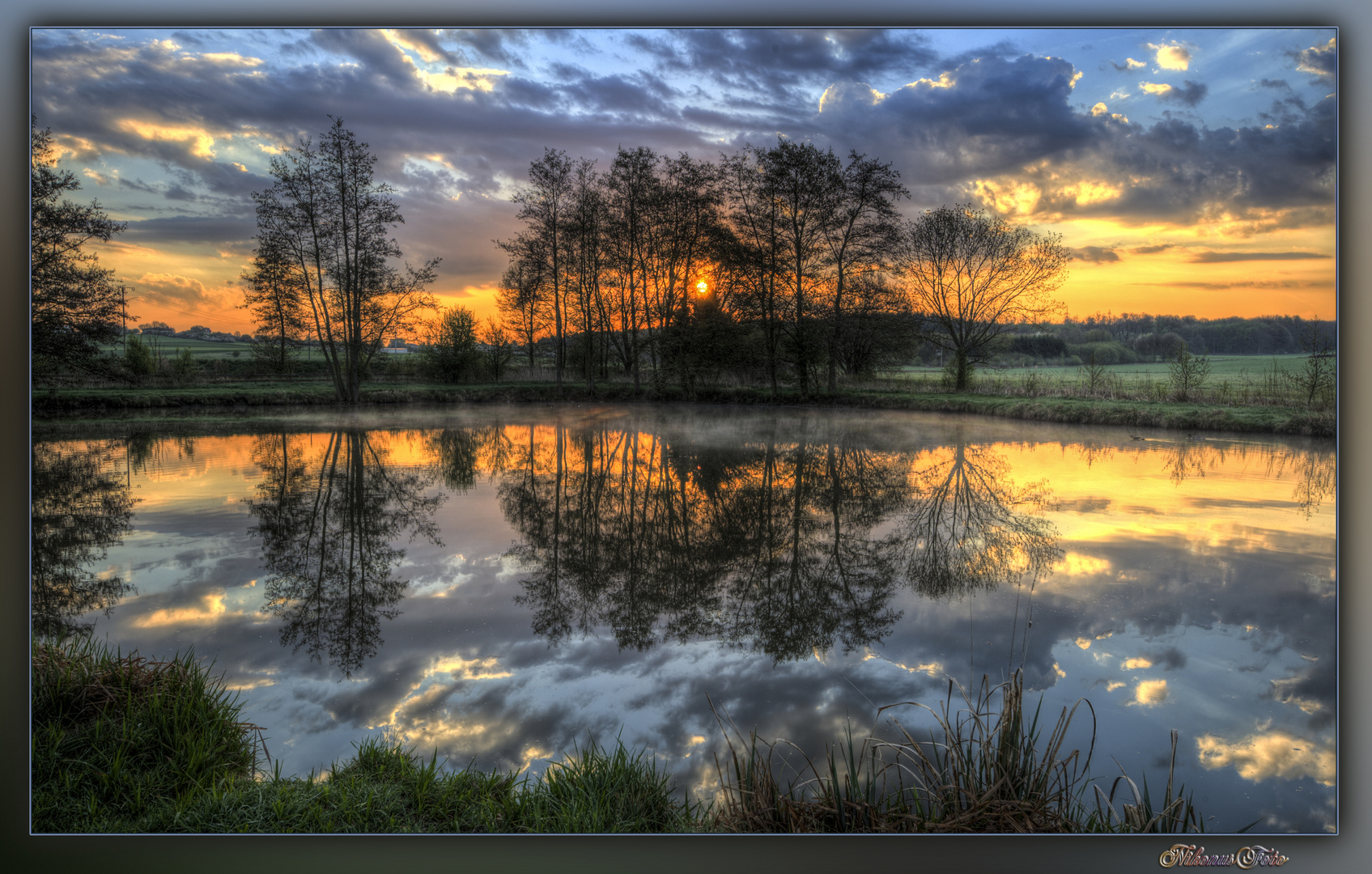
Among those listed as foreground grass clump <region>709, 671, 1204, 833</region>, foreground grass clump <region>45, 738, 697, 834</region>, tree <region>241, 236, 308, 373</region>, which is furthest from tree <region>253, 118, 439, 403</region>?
foreground grass clump <region>709, 671, 1204, 833</region>

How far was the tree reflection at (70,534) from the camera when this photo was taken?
116 inches

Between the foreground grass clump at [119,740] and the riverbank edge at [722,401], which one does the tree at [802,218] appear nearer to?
the riverbank edge at [722,401]

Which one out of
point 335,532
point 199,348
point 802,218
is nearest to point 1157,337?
point 802,218

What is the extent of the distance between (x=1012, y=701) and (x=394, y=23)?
4.49m

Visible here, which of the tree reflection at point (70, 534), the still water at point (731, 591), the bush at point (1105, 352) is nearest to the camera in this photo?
the still water at point (731, 591)

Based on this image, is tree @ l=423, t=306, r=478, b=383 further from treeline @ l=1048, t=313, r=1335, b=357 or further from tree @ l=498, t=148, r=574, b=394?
treeline @ l=1048, t=313, r=1335, b=357

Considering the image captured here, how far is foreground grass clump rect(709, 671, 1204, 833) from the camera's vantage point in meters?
2.36

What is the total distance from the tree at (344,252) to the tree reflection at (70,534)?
73.0 inches

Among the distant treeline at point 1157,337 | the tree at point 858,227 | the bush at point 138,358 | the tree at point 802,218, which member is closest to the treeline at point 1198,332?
the distant treeline at point 1157,337

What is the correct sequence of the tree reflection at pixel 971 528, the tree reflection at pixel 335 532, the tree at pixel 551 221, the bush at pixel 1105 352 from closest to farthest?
1. the tree reflection at pixel 335 532
2. the tree reflection at pixel 971 528
3. the bush at pixel 1105 352
4. the tree at pixel 551 221

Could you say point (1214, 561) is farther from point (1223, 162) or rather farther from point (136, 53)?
point (136, 53)

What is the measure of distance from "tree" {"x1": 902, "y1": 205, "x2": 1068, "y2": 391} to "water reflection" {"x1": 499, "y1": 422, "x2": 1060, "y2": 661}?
1355 mm

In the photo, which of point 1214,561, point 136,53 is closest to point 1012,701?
point 1214,561

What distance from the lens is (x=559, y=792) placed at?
96.3 inches
